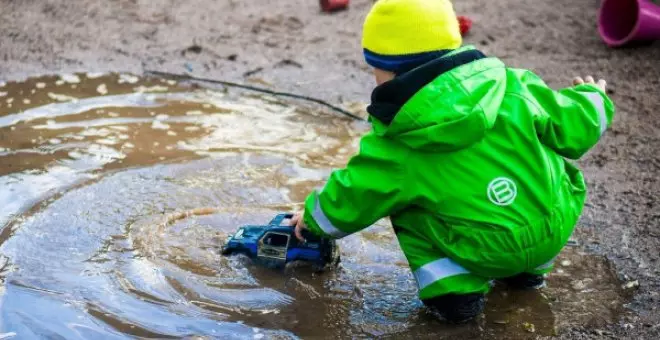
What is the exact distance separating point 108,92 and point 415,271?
3.14m

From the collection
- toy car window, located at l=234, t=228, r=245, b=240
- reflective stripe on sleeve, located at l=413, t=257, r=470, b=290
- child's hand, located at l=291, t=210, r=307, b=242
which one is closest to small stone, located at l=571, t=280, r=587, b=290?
reflective stripe on sleeve, located at l=413, t=257, r=470, b=290

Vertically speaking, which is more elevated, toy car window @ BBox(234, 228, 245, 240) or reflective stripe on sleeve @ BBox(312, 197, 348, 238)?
reflective stripe on sleeve @ BBox(312, 197, 348, 238)

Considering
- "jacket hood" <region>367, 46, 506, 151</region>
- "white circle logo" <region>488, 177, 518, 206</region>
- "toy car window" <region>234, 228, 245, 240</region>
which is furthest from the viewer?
"toy car window" <region>234, 228, 245, 240</region>

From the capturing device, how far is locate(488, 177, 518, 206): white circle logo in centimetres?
263

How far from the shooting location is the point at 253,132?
4.73 meters

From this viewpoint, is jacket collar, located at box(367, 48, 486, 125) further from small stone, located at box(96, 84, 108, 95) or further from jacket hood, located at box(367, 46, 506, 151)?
small stone, located at box(96, 84, 108, 95)

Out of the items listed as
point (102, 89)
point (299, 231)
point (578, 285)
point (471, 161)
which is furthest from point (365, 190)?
point (102, 89)

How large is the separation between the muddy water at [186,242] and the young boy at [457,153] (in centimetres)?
36

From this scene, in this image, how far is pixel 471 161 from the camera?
262 cm

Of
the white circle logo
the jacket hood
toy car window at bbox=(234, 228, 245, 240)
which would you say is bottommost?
toy car window at bbox=(234, 228, 245, 240)

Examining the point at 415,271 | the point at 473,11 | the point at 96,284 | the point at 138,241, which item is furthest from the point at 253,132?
the point at 473,11

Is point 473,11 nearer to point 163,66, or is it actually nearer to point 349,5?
point 349,5

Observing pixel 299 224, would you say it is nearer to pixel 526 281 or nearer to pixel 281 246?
pixel 281 246

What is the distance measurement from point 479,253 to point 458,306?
0.26 metres
